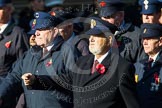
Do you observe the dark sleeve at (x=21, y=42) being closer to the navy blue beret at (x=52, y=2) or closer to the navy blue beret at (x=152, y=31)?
the navy blue beret at (x=52, y=2)

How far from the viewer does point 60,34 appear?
27.1 ft

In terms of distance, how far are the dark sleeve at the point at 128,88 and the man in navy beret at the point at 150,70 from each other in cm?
84

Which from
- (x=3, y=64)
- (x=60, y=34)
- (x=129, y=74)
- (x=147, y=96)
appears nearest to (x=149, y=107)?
(x=147, y=96)

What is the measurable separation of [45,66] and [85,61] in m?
0.81

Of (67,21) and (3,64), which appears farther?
(3,64)

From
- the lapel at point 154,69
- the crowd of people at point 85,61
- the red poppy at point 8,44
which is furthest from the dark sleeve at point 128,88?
the red poppy at point 8,44

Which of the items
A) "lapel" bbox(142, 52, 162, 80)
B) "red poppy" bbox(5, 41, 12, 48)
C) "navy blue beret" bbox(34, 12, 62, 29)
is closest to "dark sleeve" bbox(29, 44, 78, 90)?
"navy blue beret" bbox(34, 12, 62, 29)

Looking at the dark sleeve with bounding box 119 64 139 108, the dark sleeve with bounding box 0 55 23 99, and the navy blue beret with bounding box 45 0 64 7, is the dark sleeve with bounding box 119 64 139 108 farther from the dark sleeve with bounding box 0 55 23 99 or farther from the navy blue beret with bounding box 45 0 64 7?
the navy blue beret with bounding box 45 0 64 7

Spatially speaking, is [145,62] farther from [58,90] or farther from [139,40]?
[58,90]

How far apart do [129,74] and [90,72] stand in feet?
1.33

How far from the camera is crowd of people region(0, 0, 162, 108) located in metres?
6.87

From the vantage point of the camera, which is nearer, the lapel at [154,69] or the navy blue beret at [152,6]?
the lapel at [154,69]

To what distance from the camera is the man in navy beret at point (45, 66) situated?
754 cm

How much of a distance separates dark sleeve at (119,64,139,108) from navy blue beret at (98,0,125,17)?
5.49 feet
